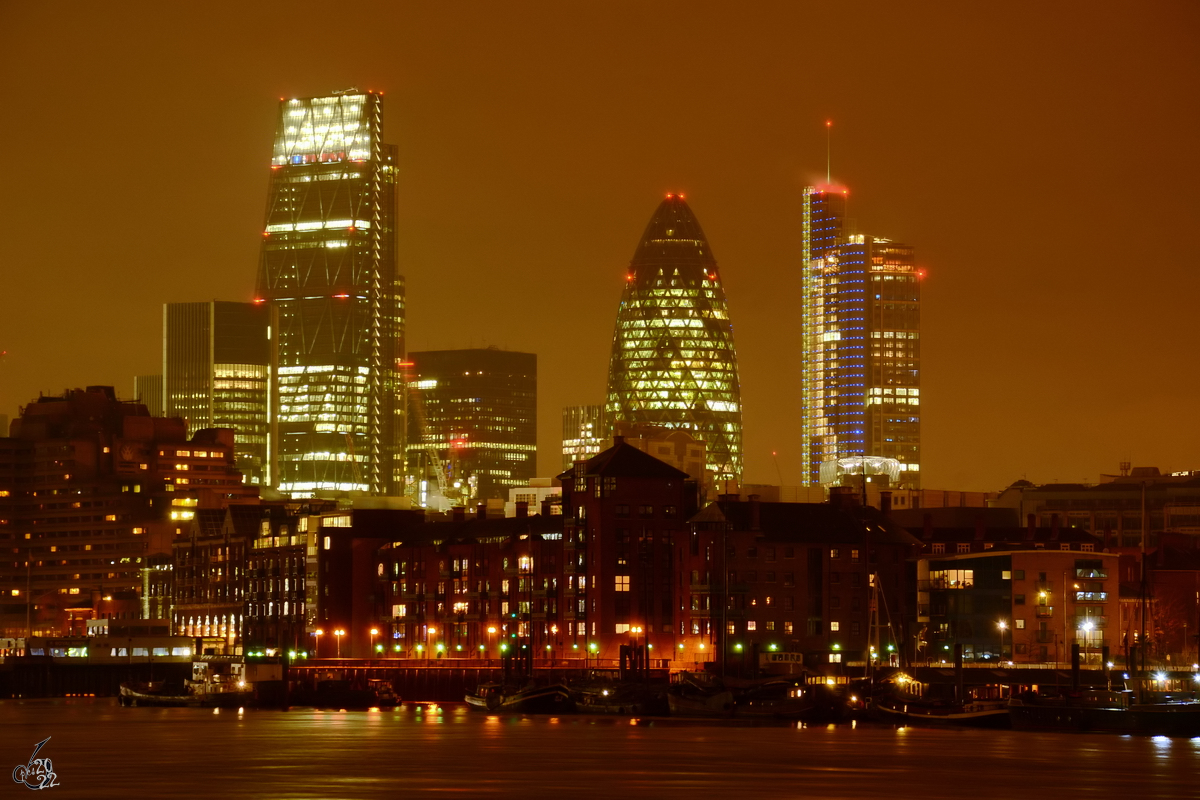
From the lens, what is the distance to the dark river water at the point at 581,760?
9869 cm

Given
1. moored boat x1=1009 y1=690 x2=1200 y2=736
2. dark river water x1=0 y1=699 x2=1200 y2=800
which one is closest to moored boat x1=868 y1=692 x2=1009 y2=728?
moored boat x1=1009 y1=690 x2=1200 y2=736

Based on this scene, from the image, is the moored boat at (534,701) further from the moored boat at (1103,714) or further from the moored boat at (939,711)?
the moored boat at (1103,714)

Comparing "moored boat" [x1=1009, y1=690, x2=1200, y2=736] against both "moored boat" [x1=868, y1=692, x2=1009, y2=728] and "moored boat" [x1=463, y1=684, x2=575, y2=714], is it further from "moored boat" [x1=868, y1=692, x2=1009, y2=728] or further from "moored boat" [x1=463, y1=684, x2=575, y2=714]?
"moored boat" [x1=463, y1=684, x2=575, y2=714]

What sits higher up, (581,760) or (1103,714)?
(1103,714)

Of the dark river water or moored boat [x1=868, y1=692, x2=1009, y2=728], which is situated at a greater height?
moored boat [x1=868, y1=692, x2=1009, y2=728]

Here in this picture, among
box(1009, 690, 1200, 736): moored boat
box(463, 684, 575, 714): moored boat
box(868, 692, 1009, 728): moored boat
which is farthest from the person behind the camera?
box(463, 684, 575, 714): moored boat

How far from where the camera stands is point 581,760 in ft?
374

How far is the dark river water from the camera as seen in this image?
9869 centimetres

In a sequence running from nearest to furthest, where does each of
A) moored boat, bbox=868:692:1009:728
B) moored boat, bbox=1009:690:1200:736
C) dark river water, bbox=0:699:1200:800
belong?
dark river water, bbox=0:699:1200:800, moored boat, bbox=1009:690:1200:736, moored boat, bbox=868:692:1009:728

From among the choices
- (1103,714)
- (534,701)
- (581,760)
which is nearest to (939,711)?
(1103,714)

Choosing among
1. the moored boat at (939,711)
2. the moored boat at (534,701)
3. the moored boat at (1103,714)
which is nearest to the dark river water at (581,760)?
the moored boat at (939,711)

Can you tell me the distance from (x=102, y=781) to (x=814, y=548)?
350 feet

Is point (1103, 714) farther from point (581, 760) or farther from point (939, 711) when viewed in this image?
point (581, 760)

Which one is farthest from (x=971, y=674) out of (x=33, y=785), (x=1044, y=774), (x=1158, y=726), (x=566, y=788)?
(x=33, y=785)
